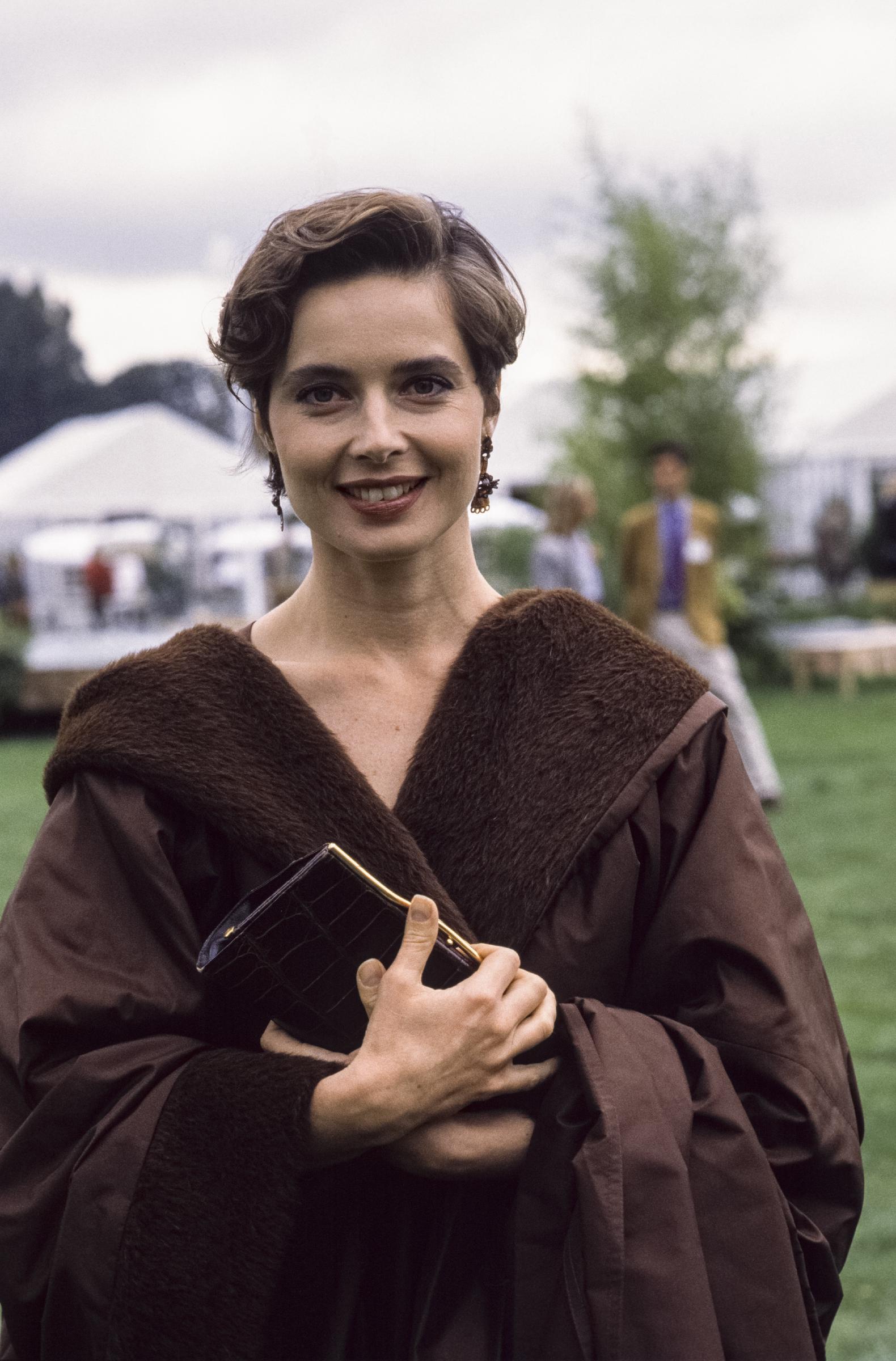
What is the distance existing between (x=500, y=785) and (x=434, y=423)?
41 centimetres

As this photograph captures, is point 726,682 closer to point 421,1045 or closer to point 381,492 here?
point 381,492

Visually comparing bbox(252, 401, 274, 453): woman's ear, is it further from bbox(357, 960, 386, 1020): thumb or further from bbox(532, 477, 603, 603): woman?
bbox(532, 477, 603, 603): woman

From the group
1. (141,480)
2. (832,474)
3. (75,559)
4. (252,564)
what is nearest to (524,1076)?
(252,564)

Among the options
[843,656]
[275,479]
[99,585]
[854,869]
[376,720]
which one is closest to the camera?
[376,720]

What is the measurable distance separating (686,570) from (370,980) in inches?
291

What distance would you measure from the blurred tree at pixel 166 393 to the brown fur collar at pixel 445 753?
2538 centimetres

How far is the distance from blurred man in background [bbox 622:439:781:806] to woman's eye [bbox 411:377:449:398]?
22.6 feet

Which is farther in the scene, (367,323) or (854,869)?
(854,869)

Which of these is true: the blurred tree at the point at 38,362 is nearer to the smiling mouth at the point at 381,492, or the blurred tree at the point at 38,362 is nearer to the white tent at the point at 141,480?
the white tent at the point at 141,480

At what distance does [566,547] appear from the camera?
959 cm

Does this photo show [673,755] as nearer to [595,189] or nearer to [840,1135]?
[840,1135]

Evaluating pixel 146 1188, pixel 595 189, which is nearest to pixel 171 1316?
pixel 146 1188

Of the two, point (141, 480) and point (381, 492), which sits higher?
point (381, 492)

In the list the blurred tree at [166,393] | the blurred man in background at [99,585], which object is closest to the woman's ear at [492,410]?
the blurred man in background at [99,585]
